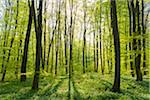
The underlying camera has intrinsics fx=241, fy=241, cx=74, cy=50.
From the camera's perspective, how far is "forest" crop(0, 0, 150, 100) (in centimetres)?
1554

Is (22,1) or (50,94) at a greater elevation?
(22,1)

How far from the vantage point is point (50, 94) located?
14.6 metres

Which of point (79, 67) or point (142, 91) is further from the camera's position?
point (79, 67)

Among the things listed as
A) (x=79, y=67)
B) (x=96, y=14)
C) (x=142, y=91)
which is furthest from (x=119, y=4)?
(x=79, y=67)

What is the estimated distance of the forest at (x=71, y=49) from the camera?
612 inches

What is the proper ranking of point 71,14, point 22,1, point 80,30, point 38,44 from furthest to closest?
point 80,30
point 71,14
point 22,1
point 38,44

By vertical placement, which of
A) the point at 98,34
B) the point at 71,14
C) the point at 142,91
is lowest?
the point at 142,91

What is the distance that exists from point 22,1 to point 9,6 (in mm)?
3316

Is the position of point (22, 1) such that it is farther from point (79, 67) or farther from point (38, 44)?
point (79, 67)

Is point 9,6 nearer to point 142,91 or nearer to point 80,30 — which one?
point 80,30

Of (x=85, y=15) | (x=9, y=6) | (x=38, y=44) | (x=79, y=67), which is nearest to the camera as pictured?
(x=38, y=44)

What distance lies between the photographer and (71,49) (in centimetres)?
3144

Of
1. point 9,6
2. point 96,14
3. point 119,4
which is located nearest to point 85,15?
point 96,14

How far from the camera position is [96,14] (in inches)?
1404
